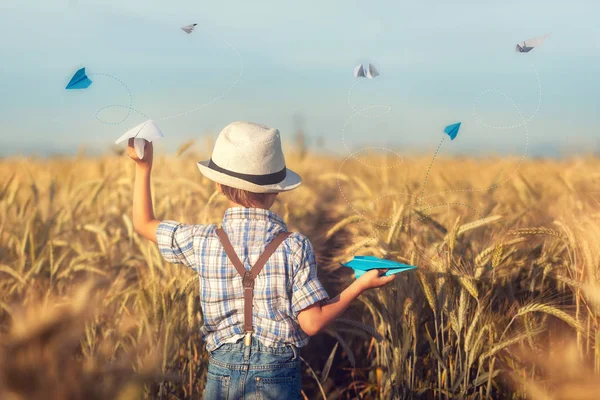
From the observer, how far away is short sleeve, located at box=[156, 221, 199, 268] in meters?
2.19

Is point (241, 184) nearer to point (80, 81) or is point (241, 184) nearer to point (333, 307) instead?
point (333, 307)

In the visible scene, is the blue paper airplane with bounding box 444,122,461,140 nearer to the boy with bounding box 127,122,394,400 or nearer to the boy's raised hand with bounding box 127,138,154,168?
the boy with bounding box 127,122,394,400

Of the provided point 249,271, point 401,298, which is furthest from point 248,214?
point 401,298

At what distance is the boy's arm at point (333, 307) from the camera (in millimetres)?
2031

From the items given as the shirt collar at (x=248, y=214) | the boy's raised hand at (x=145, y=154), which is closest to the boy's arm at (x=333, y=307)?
the shirt collar at (x=248, y=214)

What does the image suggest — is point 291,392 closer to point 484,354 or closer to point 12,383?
point 484,354

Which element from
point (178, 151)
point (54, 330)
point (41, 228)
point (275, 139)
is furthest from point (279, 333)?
point (41, 228)

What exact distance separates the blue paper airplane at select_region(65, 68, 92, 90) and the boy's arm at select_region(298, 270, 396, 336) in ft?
3.12

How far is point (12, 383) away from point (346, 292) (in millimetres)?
1196

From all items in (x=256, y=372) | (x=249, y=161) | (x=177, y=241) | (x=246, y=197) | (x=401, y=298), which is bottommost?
Answer: (x=256, y=372)

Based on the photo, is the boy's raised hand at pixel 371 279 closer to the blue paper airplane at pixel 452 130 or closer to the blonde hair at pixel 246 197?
the blonde hair at pixel 246 197

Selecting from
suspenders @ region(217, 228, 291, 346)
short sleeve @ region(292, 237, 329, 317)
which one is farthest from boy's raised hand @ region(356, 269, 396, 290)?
suspenders @ region(217, 228, 291, 346)

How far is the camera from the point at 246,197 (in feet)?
7.11

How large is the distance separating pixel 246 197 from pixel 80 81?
2.05 ft
